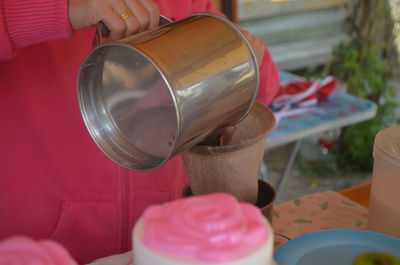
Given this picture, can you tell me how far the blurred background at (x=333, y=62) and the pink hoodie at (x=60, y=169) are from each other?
4.11 ft

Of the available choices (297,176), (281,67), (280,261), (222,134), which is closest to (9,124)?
(222,134)

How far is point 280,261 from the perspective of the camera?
1.85 ft

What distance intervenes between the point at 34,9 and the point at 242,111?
0.93ft

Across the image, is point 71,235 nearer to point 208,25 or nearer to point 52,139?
point 52,139

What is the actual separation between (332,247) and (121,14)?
363 mm

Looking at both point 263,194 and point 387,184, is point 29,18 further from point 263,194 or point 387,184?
point 387,184

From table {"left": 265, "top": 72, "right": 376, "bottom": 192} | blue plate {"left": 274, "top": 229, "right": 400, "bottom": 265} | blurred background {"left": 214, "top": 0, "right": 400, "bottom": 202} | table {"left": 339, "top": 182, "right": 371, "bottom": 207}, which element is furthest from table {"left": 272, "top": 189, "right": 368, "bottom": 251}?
blurred background {"left": 214, "top": 0, "right": 400, "bottom": 202}

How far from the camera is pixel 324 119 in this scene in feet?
5.35

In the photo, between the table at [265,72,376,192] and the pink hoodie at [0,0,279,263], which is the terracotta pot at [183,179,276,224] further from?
the table at [265,72,376,192]

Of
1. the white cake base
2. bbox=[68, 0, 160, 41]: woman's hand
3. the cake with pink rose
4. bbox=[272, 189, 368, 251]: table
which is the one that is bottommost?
bbox=[272, 189, 368, 251]: table

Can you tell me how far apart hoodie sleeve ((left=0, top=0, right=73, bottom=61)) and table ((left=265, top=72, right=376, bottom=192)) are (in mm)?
931

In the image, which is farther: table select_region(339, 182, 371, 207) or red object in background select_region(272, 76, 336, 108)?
red object in background select_region(272, 76, 336, 108)

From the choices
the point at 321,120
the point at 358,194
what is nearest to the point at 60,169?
the point at 358,194

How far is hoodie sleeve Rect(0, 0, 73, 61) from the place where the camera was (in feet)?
2.08
